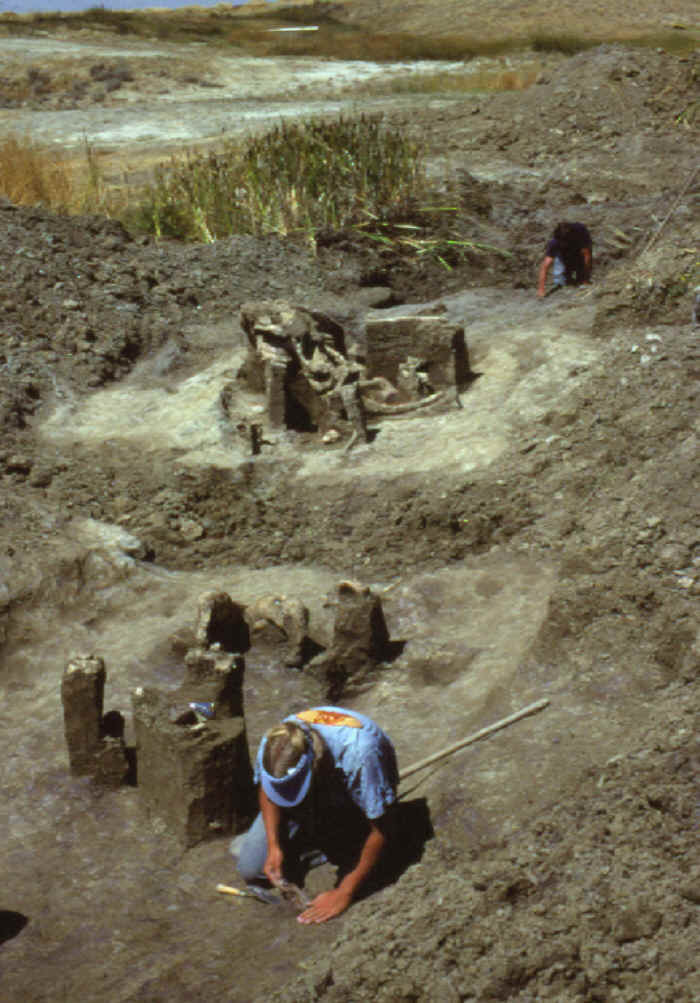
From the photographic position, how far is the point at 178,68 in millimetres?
24062

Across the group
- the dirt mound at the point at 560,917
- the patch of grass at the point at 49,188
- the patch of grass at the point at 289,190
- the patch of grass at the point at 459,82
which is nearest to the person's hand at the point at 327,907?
the dirt mound at the point at 560,917

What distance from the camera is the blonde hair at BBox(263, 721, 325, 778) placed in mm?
4402

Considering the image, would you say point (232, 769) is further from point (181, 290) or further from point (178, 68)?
point (178, 68)

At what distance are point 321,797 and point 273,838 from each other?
261 millimetres

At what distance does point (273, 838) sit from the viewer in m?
4.63

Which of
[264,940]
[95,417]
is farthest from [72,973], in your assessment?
[95,417]

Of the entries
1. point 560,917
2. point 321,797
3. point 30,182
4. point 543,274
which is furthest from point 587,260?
point 560,917

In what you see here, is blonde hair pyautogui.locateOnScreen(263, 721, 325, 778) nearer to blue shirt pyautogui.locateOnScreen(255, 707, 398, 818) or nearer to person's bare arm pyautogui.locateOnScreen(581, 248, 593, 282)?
→ blue shirt pyautogui.locateOnScreen(255, 707, 398, 818)

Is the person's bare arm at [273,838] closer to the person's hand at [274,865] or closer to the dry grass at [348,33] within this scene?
the person's hand at [274,865]

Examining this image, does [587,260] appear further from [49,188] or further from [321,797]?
[321,797]

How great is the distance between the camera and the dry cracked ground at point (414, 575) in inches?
150

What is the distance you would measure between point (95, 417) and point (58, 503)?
1285mm

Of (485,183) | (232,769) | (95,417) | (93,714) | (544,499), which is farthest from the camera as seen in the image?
(485,183)

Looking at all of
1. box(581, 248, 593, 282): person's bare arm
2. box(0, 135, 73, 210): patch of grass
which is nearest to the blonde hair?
box(581, 248, 593, 282): person's bare arm
